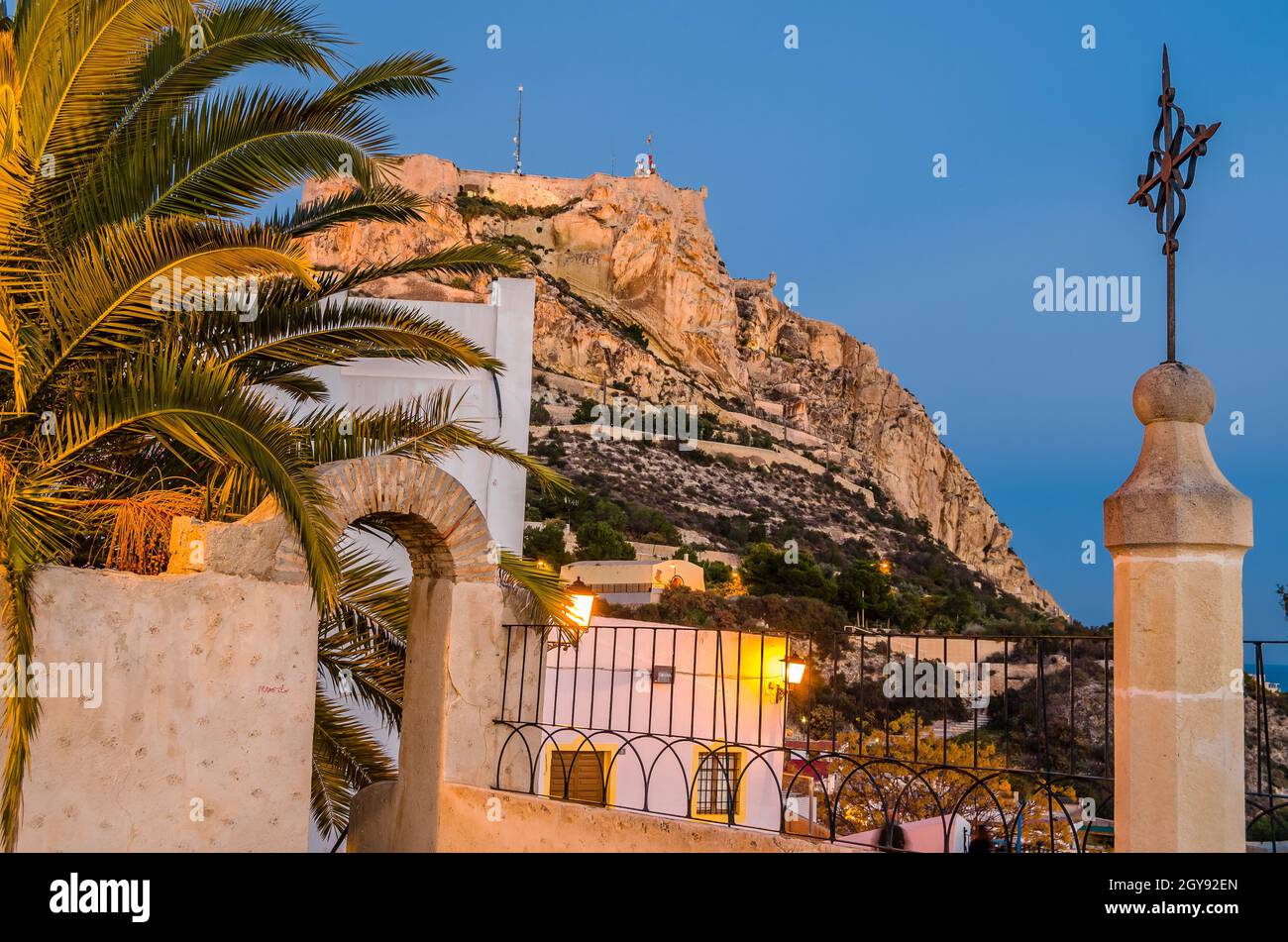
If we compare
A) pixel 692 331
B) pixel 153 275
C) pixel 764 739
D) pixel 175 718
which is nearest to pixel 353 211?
pixel 153 275

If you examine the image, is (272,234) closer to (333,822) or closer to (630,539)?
(333,822)

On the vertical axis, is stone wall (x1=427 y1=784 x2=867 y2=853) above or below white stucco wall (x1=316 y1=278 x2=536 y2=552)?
below

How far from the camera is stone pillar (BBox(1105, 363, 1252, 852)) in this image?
Answer: 11.4 ft

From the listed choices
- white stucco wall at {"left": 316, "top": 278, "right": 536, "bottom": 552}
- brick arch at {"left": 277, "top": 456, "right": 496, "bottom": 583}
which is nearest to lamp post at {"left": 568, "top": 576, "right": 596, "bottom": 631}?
brick arch at {"left": 277, "top": 456, "right": 496, "bottom": 583}

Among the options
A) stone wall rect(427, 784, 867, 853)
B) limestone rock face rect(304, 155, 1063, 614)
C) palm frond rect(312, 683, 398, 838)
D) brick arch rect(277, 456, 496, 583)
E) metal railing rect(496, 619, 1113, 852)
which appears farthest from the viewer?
limestone rock face rect(304, 155, 1063, 614)

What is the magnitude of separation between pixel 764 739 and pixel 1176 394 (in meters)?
12.0

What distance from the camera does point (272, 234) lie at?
635 cm

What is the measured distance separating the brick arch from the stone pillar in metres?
3.61

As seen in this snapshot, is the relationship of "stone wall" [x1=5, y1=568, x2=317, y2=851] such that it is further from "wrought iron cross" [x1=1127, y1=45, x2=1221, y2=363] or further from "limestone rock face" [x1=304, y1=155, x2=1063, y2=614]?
"limestone rock face" [x1=304, y1=155, x2=1063, y2=614]

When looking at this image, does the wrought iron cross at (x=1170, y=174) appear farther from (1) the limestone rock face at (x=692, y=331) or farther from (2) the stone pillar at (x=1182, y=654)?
(1) the limestone rock face at (x=692, y=331)

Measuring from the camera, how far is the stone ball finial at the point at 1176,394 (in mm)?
3643

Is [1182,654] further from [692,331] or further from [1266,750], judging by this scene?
[692,331]

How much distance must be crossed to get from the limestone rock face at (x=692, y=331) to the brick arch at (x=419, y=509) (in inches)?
2686

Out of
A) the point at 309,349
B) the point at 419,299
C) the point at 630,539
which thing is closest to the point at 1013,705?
the point at 419,299
